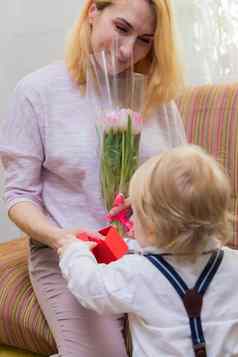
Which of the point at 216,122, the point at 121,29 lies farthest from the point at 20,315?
the point at 216,122

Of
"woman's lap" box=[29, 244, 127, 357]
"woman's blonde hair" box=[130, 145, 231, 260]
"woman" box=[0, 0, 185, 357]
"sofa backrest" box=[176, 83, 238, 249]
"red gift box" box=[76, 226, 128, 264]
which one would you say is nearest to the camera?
"woman's blonde hair" box=[130, 145, 231, 260]

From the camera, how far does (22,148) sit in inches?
60.9

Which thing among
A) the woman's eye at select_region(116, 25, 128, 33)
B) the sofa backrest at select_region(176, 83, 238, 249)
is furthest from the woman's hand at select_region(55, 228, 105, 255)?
the sofa backrest at select_region(176, 83, 238, 249)

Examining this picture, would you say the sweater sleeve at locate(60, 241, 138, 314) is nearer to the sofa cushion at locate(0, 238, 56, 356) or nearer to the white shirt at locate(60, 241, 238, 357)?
the white shirt at locate(60, 241, 238, 357)

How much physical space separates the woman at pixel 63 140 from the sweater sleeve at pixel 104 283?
10.9 inches

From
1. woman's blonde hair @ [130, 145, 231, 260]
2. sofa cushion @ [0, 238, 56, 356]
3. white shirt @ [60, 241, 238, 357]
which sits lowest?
sofa cushion @ [0, 238, 56, 356]

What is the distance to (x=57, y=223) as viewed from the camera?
1.58m

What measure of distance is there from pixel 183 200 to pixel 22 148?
1.79ft

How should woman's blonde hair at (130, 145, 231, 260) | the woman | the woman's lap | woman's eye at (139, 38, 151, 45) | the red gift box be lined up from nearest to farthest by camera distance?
woman's blonde hair at (130, 145, 231, 260) < the red gift box < the woman's lap < the woman < woman's eye at (139, 38, 151, 45)

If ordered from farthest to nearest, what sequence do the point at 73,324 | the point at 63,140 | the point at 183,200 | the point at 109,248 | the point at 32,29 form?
the point at 32,29
the point at 63,140
the point at 73,324
the point at 109,248
the point at 183,200

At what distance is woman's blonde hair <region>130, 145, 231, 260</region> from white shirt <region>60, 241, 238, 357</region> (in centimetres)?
5

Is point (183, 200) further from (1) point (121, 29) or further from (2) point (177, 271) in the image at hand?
(1) point (121, 29)

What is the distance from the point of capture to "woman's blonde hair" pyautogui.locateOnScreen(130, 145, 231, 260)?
1.16 meters

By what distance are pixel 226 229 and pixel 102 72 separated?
1.85ft
